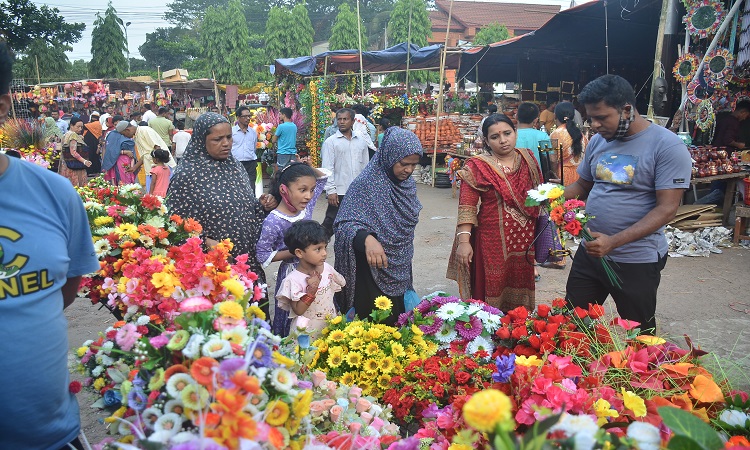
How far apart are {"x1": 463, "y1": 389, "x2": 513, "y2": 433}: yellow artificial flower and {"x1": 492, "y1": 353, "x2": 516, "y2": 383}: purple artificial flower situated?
46.7 inches

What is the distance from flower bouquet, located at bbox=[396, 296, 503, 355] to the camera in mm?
2959

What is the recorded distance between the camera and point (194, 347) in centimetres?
130

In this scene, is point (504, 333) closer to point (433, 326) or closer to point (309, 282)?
point (433, 326)

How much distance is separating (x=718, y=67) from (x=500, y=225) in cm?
513

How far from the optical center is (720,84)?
6988mm

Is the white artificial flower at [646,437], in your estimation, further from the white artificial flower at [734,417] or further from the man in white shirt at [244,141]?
the man in white shirt at [244,141]

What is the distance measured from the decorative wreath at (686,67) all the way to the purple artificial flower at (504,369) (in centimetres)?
652

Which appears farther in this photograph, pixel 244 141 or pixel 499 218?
pixel 244 141

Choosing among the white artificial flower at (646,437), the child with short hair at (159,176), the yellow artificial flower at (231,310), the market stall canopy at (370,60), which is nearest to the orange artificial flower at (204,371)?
the yellow artificial flower at (231,310)

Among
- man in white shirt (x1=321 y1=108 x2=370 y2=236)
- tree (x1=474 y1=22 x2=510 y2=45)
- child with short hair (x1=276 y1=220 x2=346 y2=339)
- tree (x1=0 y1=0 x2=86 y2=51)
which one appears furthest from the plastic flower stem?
tree (x1=0 y1=0 x2=86 y2=51)

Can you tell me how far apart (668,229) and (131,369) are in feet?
23.2

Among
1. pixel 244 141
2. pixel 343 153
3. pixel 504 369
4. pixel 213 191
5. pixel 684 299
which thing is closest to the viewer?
pixel 504 369

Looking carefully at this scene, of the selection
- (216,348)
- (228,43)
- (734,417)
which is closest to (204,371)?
(216,348)

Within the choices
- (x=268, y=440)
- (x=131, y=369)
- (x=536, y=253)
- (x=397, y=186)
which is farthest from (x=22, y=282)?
(x=536, y=253)
